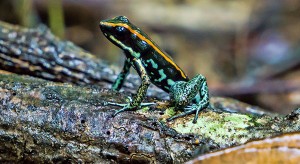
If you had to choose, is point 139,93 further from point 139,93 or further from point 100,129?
point 100,129

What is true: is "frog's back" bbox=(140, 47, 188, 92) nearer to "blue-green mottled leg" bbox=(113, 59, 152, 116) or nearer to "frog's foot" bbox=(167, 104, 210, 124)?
"blue-green mottled leg" bbox=(113, 59, 152, 116)

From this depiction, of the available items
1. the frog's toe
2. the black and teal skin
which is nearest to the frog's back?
the black and teal skin

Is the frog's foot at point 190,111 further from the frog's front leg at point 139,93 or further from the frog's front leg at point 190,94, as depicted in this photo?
the frog's front leg at point 139,93

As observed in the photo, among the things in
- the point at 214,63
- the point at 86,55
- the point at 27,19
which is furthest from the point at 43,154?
the point at 214,63

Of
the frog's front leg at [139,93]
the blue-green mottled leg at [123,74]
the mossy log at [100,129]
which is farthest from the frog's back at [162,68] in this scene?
the mossy log at [100,129]

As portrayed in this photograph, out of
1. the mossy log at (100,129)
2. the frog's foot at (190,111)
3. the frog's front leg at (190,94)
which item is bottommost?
the mossy log at (100,129)

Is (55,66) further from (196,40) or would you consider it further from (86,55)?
(196,40)
